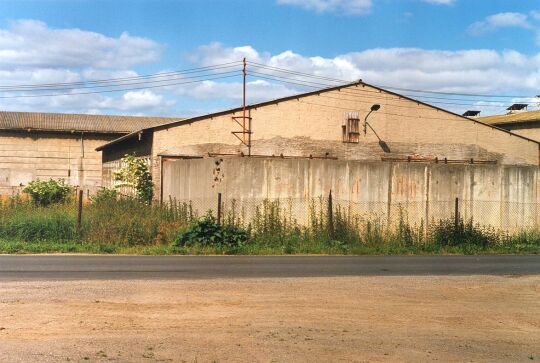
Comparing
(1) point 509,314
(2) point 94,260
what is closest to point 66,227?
(2) point 94,260

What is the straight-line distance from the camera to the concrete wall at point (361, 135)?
28188mm

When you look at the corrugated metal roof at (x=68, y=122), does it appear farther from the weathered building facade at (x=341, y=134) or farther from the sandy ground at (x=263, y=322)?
the sandy ground at (x=263, y=322)

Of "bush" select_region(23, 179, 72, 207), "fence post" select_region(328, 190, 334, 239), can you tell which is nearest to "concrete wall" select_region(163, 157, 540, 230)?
"fence post" select_region(328, 190, 334, 239)

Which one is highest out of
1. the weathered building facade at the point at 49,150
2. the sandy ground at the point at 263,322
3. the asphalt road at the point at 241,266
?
the weathered building facade at the point at 49,150

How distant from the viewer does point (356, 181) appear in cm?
2472

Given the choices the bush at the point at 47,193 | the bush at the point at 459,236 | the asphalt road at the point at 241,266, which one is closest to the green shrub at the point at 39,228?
the asphalt road at the point at 241,266

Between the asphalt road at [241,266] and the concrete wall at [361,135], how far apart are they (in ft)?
35.5

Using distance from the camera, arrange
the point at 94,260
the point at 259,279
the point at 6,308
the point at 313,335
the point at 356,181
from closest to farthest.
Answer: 1. the point at 313,335
2. the point at 6,308
3. the point at 259,279
4. the point at 94,260
5. the point at 356,181

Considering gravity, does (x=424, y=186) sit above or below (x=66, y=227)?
above

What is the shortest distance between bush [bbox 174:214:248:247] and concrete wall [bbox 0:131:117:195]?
2759 cm

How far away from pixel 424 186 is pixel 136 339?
19.2 meters

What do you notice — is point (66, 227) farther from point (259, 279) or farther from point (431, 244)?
point (431, 244)

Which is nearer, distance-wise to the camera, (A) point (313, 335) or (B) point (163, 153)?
(A) point (313, 335)

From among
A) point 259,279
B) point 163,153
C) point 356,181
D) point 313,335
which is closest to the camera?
point 313,335
